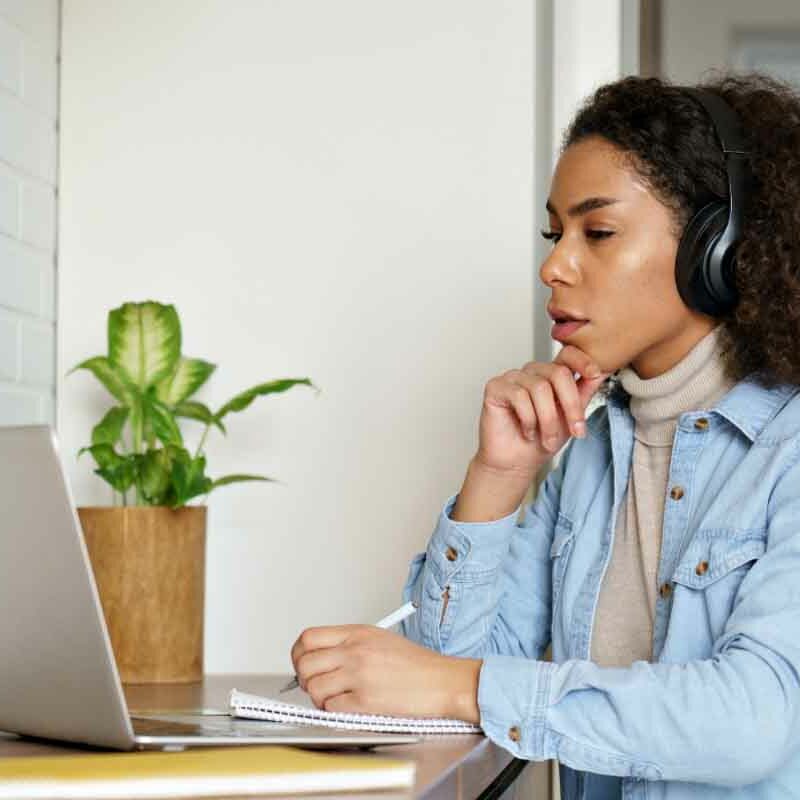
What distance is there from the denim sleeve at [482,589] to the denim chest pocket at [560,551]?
53 millimetres

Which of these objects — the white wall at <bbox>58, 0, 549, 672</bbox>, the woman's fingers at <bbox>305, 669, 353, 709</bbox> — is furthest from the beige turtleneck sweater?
the white wall at <bbox>58, 0, 549, 672</bbox>

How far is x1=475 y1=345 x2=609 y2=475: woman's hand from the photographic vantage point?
137 centimetres

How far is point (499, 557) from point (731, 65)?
1.33 m

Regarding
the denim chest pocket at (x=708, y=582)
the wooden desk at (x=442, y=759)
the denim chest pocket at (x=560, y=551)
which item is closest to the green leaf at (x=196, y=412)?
the wooden desk at (x=442, y=759)

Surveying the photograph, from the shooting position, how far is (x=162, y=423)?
1.89 meters

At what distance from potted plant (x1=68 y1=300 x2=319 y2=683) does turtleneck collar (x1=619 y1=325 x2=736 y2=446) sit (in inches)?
22.7

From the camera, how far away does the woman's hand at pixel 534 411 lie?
1.37 meters

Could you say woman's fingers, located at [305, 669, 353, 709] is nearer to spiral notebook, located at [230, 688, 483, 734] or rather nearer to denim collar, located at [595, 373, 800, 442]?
spiral notebook, located at [230, 688, 483, 734]

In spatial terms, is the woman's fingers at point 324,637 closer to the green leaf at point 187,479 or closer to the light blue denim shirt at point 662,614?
the light blue denim shirt at point 662,614

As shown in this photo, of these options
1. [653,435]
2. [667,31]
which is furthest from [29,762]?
[667,31]

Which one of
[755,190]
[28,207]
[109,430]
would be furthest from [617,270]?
[28,207]

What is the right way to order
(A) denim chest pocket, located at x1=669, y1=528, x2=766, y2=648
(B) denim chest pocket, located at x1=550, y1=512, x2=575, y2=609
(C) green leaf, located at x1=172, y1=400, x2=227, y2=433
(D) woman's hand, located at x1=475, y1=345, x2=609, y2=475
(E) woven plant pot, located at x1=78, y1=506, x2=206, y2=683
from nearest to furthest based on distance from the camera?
(A) denim chest pocket, located at x1=669, y1=528, x2=766, y2=648 < (D) woman's hand, located at x1=475, y1=345, x2=609, y2=475 < (B) denim chest pocket, located at x1=550, y1=512, x2=575, y2=609 < (E) woven plant pot, located at x1=78, y1=506, x2=206, y2=683 < (C) green leaf, located at x1=172, y1=400, x2=227, y2=433

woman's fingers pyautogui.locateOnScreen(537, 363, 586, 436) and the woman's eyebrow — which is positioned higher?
the woman's eyebrow

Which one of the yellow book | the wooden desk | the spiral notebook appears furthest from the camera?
the spiral notebook
